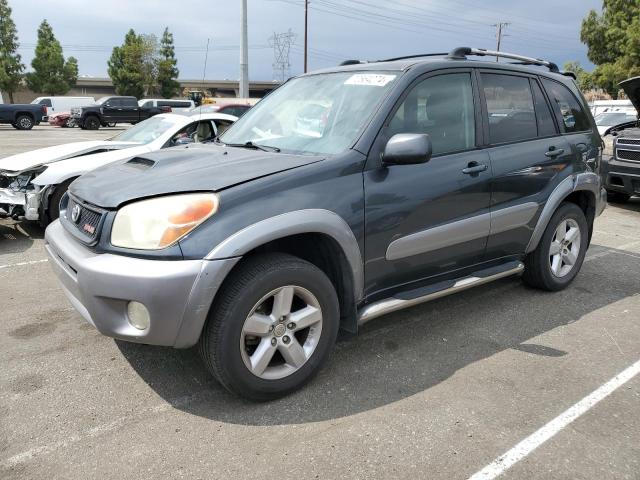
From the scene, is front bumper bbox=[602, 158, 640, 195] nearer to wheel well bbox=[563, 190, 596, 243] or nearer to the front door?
wheel well bbox=[563, 190, 596, 243]

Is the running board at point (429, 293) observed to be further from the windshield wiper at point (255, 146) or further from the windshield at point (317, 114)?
the windshield wiper at point (255, 146)

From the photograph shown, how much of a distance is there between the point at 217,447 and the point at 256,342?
603 millimetres

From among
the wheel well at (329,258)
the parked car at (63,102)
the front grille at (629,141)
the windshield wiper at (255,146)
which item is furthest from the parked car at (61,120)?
the wheel well at (329,258)

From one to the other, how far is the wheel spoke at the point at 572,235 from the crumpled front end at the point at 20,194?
17.2 feet

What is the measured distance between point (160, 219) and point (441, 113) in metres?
2.01

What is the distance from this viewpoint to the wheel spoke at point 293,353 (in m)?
2.99

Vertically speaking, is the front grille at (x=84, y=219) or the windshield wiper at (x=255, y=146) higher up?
the windshield wiper at (x=255, y=146)

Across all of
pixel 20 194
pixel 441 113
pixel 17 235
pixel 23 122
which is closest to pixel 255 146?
pixel 441 113

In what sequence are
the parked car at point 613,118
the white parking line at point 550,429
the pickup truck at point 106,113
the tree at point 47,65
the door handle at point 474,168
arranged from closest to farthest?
the white parking line at point 550,429 < the door handle at point 474,168 < the parked car at point 613,118 < the pickup truck at point 106,113 < the tree at point 47,65

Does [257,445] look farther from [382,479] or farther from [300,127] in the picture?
[300,127]

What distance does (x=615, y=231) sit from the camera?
7.54m

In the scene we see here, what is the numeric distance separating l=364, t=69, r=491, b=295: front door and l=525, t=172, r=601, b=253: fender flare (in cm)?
70

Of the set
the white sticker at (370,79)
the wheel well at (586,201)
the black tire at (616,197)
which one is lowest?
the black tire at (616,197)

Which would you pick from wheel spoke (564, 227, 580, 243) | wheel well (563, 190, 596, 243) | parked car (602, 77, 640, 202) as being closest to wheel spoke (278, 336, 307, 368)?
wheel spoke (564, 227, 580, 243)
